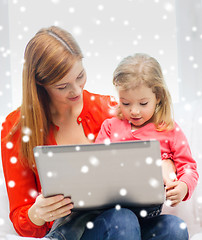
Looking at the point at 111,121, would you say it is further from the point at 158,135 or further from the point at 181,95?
the point at 181,95

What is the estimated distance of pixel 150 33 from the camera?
1739 mm

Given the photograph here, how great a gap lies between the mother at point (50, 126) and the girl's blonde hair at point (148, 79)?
133 mm

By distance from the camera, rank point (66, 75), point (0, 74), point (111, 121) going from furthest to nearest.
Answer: point (0, 74) → point (111, 121) → point (66, 75)

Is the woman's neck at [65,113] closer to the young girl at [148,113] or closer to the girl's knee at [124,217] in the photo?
the young girl at [148,113]

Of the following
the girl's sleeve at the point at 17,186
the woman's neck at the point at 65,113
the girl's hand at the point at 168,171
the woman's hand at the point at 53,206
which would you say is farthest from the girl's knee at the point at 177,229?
the woman's neck at the point at 65,113

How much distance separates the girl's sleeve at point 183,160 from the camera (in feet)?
3.39

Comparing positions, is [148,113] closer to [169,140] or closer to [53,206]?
[169,140]

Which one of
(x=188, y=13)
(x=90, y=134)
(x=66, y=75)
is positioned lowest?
(x=90, y=134)

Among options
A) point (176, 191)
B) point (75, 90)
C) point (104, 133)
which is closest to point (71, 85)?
point (75, 90)

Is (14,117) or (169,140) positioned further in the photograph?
(14,117)

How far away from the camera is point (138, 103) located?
109 cm

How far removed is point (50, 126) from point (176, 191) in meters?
0.52

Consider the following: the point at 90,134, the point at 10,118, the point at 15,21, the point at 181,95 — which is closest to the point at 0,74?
the point at 15,21

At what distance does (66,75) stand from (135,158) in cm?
43
